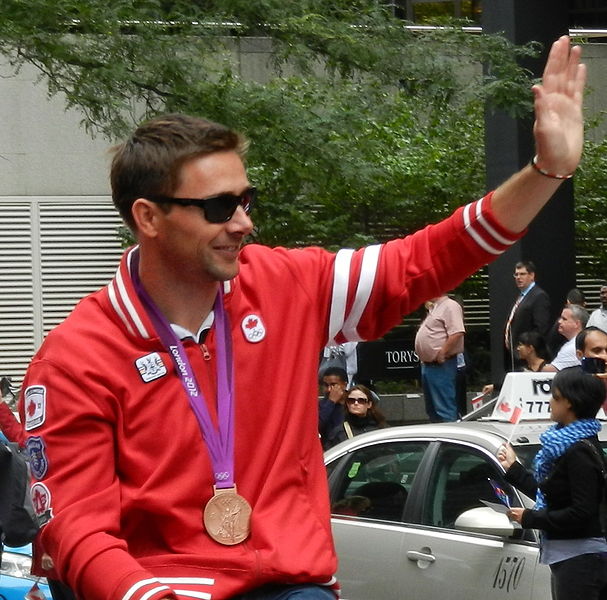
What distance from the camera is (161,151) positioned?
129 inches

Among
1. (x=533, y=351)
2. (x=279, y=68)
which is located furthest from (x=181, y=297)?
(x=533, y=351)

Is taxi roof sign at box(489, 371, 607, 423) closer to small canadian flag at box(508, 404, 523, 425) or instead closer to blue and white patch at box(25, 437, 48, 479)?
small canadian flag at box(508, 404, 523, 425)

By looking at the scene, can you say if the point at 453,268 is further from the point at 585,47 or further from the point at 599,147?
the point at 585,47

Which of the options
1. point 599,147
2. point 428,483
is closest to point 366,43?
point 428,483

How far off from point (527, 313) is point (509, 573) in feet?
22.6

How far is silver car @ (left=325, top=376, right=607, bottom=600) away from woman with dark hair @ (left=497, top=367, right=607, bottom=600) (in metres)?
0.37

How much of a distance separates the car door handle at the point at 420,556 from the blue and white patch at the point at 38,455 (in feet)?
16.8

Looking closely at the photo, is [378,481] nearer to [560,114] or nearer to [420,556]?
[420,556]

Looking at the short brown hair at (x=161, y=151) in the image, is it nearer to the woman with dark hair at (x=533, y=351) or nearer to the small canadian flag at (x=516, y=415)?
the small canadian flag at (x=516, y=415)

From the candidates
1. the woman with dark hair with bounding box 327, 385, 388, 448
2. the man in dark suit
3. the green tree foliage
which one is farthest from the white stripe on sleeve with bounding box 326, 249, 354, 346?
the man in dark suit

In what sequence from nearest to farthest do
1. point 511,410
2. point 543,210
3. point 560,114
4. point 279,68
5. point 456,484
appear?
point 560,114 < point 456,484 < point 511,410 < point 279,68 < point 543,210

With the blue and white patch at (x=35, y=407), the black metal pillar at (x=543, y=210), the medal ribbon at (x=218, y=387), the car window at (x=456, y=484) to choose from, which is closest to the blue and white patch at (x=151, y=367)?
the medal ribbon at (x=218, y=387)

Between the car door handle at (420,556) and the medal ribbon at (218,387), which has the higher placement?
the medal ribbon at (218,387)

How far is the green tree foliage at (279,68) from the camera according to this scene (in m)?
9.74
